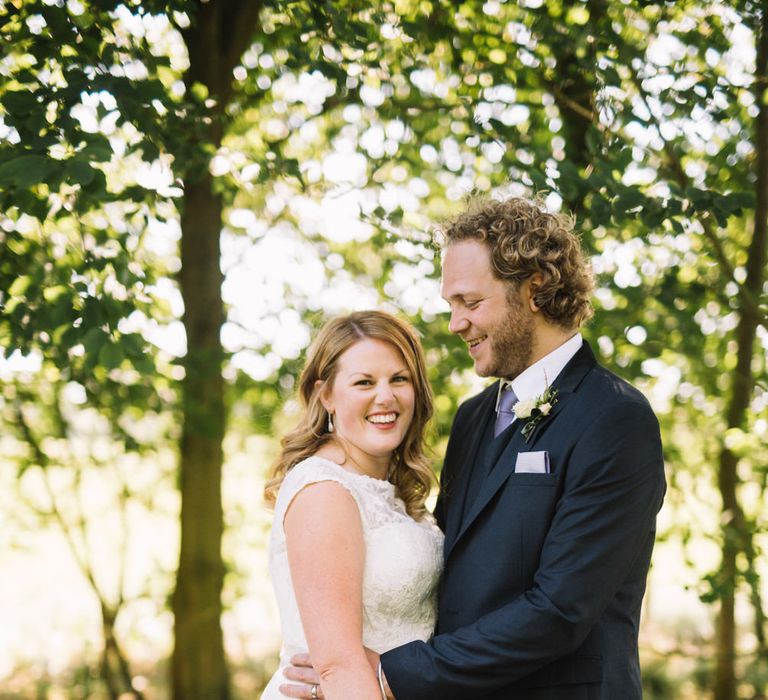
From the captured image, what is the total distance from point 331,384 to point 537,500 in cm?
90

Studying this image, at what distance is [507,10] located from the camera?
487 centimetres

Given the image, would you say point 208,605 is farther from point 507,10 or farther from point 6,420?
point 507,10

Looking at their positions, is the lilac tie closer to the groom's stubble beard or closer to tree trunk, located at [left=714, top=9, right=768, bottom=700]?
the groom's stubble beard

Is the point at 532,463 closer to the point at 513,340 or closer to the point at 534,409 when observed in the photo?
the point at 534,409

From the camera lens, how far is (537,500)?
2645 millimetres

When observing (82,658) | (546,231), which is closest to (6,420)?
(82,658)

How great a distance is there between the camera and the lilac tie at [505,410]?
10.0ft

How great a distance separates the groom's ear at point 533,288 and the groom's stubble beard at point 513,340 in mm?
29

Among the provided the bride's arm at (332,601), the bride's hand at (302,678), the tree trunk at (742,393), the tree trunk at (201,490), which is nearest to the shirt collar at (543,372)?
the bride's arm at (332,601)

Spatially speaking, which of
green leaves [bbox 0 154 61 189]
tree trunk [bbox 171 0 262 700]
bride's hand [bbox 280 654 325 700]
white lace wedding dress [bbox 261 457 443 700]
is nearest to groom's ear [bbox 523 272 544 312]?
white lace wedding dress [bbox 261 457 443 700]

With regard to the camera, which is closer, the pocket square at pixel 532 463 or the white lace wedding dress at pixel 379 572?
the pocket square at pixel 532 463

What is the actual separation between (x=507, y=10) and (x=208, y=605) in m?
4.23

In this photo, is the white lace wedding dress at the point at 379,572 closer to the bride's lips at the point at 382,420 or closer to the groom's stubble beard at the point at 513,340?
the bride's lips at the point at 382,420

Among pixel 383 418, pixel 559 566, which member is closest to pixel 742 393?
pixel 383 418
